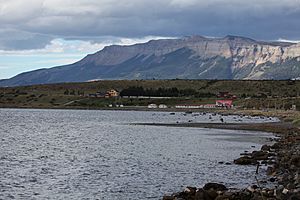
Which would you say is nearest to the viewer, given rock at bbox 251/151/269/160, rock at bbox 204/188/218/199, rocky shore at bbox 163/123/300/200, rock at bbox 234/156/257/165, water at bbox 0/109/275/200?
rocky shore at bbox 163/123/300/200

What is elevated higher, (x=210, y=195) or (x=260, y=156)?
(x=210, y=195)

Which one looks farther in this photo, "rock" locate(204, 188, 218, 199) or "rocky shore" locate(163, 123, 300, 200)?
"rock" locate(204, 188, 218, 199)

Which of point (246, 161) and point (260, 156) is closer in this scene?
point (246, 161)

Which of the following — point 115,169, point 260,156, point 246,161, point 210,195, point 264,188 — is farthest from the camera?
point 260,156

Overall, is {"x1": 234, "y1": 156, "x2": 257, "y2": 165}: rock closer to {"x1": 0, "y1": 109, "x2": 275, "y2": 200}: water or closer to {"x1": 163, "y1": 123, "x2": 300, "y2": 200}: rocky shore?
{"x1": 163, "y1": 123, "x2": 300, "y2": 200}: rocky shore

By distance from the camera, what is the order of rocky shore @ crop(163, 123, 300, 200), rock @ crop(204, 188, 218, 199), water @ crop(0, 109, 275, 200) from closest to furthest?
rocky shore @ crop(163, 123, 300, 200) < rock @ crop(204, 188, 218, 199) < water @ crop(0, 109, 275, 200)

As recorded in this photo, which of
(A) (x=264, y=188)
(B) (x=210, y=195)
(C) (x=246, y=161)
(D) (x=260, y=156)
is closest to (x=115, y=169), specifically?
(C) (x=246, y=161)

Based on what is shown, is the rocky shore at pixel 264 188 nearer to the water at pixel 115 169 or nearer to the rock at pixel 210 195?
the rock at pixel 210 195

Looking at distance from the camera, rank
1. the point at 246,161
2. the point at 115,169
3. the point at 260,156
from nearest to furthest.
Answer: the point at 115,169
the point at 246,161
the point at 260,156

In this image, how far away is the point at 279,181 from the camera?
36.8 m

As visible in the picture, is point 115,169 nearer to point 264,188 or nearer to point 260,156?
point 260,156

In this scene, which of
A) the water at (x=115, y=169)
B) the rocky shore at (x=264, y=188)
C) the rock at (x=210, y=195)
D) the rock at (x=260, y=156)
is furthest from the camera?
the rock at (x=260, y=156)

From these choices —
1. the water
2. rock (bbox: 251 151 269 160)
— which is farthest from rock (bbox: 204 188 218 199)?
rock (bbox: 251 151 269 160)

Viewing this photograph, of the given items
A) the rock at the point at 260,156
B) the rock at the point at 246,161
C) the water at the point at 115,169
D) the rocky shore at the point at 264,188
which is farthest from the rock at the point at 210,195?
the rock at the point at 260,156
